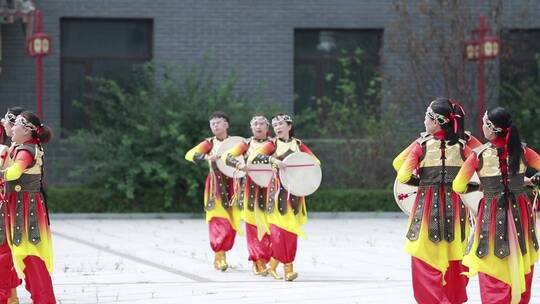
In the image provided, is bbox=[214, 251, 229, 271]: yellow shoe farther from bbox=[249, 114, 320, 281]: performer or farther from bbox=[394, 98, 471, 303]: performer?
bbox=[394, 98, 471, 303]: performer

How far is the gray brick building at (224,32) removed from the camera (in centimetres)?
2367

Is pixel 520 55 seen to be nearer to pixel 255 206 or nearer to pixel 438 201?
pixel 255 206

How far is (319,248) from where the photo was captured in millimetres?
16172

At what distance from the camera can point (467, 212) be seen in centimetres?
1002

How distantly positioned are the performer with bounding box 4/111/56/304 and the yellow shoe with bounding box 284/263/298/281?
9.98ft

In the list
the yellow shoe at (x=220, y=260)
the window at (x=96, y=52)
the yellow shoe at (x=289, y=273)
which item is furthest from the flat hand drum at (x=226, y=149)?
the window at (x=96, y=52)

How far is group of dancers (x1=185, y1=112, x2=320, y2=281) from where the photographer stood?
12.6 meters

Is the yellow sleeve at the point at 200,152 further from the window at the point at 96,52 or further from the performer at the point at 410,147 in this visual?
the window at the point at 96,52

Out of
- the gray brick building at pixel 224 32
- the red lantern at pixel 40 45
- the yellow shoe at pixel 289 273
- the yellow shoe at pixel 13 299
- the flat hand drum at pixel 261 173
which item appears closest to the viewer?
the yellow shoe at pixel 13 299

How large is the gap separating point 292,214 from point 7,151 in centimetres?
342

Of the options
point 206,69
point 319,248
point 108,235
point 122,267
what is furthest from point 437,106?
point 206,69

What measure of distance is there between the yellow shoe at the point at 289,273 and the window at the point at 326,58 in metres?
12.4

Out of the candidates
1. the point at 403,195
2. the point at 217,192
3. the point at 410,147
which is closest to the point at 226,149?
the point at 217,192

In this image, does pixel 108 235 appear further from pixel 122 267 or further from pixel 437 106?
pixel 437 106
